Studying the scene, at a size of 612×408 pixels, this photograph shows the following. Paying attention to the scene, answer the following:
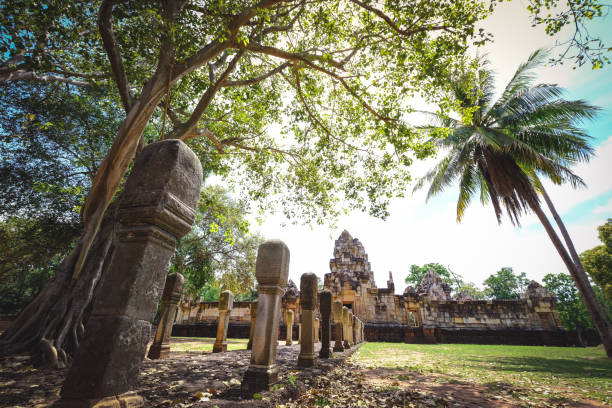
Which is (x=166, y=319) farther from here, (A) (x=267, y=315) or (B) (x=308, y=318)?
(A) (x=267, y=315)

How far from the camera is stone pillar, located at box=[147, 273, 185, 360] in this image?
5.43 m

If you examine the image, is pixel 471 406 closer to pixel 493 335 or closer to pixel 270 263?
pixel 270 263

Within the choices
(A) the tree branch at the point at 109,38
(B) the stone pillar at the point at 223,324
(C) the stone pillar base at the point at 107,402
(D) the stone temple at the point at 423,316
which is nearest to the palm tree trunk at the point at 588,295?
(D) the stone temple at the point at 423,316

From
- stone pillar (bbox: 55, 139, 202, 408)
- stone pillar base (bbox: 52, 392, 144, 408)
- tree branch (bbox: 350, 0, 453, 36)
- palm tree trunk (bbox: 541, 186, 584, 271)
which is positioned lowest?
stone pillar base (bbox: 52, 392, 144, 408)

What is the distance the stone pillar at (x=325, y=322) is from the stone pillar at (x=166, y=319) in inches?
128

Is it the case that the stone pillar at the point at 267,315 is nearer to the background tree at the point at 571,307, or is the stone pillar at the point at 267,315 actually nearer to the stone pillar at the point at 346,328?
the stone pillar at the point at 346,328

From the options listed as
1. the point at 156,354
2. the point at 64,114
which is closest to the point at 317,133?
the point at 156,354

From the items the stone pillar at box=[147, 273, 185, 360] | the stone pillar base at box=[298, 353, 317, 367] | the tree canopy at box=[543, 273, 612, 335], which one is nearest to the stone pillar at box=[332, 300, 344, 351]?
the stone pillar base at box=[298, 353, 317, 367]

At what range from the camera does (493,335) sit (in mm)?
15953

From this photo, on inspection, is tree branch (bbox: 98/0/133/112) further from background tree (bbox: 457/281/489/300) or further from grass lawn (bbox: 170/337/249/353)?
background tree (bbox: 457/281/489/300)

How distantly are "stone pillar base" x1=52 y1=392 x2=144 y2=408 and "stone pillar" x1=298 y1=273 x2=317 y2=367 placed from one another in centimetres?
367

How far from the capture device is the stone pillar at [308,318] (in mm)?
4906

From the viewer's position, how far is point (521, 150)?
11.9m

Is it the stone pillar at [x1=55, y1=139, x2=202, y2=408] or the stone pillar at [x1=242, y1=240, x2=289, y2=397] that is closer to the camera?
the stone pillar at [x1=55, y1=139, x2=202, y2=408]
